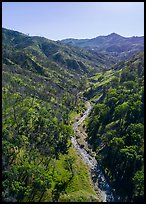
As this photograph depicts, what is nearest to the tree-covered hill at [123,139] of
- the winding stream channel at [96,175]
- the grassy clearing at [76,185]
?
the winding stream channel at [96,175]

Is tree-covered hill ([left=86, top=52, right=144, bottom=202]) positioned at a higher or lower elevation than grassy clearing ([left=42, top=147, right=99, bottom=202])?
higher

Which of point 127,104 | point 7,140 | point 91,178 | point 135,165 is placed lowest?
point 91,178

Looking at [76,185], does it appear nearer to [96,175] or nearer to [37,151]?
[96,175]

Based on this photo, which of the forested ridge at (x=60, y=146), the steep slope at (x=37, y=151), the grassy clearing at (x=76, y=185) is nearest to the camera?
the steep slope at (x=37, y=151)

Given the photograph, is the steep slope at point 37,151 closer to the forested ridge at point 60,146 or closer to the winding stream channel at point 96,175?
the forested ridge at point 60,146

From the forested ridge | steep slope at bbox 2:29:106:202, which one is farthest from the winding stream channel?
steep slope at bbox 2:29:106:202

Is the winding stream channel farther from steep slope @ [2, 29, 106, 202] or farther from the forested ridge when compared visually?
steep slope @ [2, 29, 106, 202]

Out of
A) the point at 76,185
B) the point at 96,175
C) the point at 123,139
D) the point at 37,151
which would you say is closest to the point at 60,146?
the point at 37,151

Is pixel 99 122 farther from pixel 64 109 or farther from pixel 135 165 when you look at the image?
pixel 135 165

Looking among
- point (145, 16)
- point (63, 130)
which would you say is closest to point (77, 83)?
point (63, 130)
